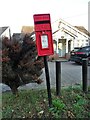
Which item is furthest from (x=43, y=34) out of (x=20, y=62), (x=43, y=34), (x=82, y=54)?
(x=82, y=54)

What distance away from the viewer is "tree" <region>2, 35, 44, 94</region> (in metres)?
5.24

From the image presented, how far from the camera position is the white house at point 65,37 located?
33.5m

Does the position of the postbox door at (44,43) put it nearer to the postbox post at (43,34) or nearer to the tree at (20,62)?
the postbox post at (43,34)

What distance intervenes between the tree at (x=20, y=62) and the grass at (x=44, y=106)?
1.33 feet

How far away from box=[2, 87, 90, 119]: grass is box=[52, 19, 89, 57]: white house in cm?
2808

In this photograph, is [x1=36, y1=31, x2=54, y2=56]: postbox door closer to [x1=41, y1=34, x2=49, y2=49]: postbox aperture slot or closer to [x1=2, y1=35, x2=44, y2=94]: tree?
[x1=41, y1=34, x2=49, y2=49]: postbox aperture slot

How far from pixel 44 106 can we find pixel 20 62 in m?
1.07

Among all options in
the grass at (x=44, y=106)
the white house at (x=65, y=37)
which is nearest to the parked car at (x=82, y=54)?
the white house at (x=65, y=37)

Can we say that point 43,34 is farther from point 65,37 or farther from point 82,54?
point 65,37

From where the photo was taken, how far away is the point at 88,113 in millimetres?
4676

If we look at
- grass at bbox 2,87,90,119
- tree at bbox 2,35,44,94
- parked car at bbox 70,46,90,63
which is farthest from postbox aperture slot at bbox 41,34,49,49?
parked car at bbox 70,46,90,63

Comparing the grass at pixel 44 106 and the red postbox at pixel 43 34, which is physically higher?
the red postbox at pixel 43 34

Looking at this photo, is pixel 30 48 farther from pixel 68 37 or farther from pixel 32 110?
pixel 68 37

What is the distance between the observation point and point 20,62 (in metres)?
5.28
